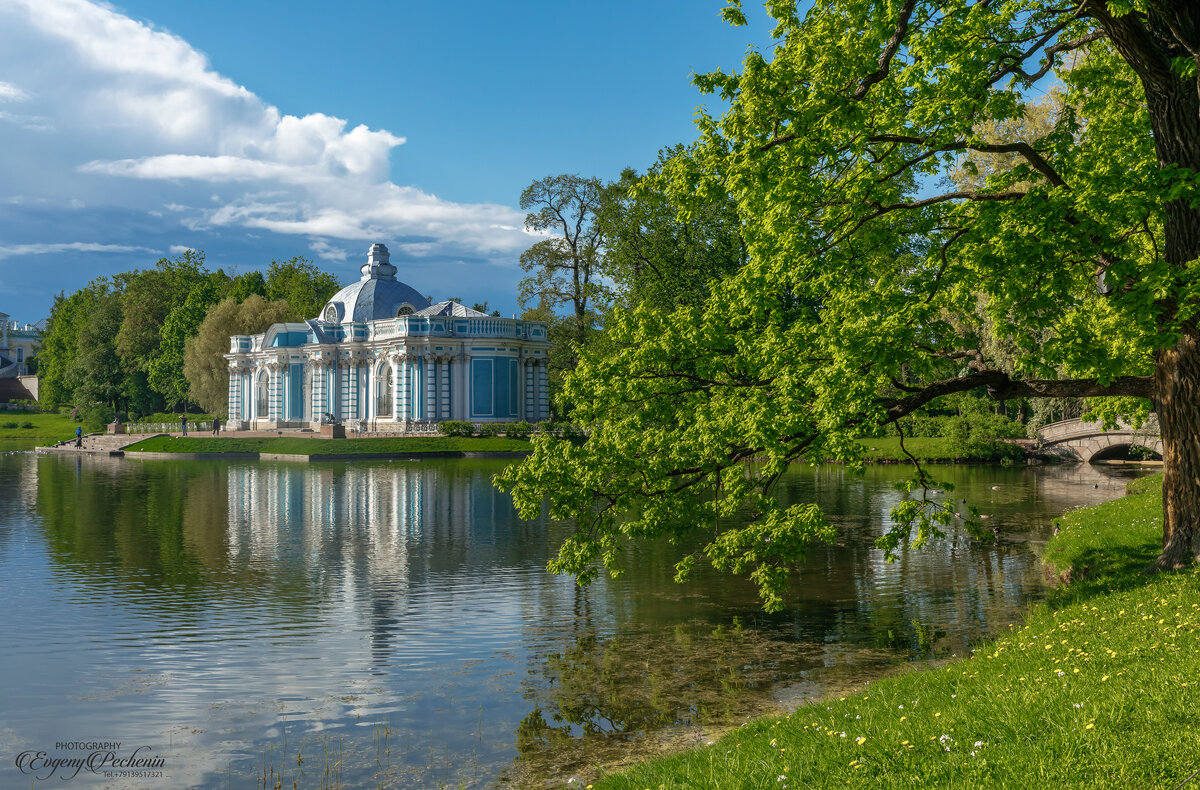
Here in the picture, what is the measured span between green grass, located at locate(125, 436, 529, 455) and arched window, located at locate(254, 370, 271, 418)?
14.2 meters

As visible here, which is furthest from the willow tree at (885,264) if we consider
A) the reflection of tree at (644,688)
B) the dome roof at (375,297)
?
the dome roof at (375,297)

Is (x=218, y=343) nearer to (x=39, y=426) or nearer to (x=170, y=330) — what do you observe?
(x=170, y=330)

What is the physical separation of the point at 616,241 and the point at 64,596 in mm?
26202

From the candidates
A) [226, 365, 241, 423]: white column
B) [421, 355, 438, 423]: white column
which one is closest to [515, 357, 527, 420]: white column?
[421, 355, 438, 423]: white column

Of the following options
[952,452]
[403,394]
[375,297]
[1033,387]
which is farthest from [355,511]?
[375,297]

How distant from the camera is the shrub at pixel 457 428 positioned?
59094 mm

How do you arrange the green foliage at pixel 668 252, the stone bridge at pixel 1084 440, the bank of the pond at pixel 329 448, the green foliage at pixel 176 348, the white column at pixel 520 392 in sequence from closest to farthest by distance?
the green foliage at pixel 668 252, the stone bridge at pixel 1084 440, the bank of the pond at pixel 329 448, the white column at pixel 520 392, the green foliage at pixel 176 348

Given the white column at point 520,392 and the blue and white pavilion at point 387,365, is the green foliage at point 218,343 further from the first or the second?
the white column at point 520,392

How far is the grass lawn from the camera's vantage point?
253 ft

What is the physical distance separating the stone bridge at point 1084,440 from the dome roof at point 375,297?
42092mm

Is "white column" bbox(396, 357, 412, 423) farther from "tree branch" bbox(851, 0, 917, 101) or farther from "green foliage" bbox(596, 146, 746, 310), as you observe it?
"tree branch" bbox(851, 0, 917, 101)

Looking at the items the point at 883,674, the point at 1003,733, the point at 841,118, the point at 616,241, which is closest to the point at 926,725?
the point at 1003,733

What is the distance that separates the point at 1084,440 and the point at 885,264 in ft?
116

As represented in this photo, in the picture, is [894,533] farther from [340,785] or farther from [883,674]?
[340,785]
